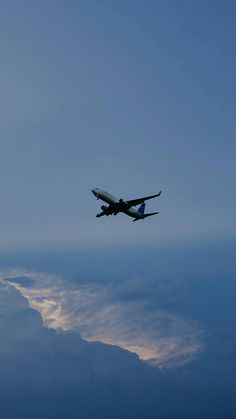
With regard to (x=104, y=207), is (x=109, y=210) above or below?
below

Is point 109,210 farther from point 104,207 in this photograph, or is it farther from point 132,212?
point 132,212

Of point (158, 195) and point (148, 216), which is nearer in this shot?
point (158, 195)

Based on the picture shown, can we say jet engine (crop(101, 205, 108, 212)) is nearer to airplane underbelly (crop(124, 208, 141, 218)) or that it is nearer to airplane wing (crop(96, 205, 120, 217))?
airplane wing (crop(96, 205, 120, 217))

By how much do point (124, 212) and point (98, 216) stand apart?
9.94 m

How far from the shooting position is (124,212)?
438ft

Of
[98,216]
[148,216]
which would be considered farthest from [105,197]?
[148,216]

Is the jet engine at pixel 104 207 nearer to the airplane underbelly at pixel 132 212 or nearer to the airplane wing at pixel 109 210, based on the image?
the airplane wing at pixel 109 210

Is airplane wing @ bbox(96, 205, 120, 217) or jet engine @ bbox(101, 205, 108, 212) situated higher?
jet engine @ bbox(101, 205, 108, 212)

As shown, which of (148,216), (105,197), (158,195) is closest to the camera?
(158,195)

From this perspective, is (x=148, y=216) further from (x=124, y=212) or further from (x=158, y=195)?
(x=158, y=195)

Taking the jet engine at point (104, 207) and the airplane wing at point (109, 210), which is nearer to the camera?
the airplane wing at point (109, 210)

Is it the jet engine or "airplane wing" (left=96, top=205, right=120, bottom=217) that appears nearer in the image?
"airplane wing" (left=96, top=205, right=120, bottom=217)

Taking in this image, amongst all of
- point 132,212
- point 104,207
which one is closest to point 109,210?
point 104,207

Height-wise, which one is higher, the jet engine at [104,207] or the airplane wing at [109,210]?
the jet engine at [104,207]
